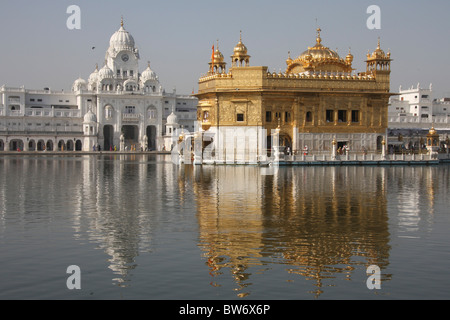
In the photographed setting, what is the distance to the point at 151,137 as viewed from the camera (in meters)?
88.9

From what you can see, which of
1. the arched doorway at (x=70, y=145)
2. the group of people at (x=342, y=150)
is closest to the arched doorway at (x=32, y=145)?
the arched doorway at (x=70, y=145)

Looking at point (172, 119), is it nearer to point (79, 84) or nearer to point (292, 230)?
point (79, 84)

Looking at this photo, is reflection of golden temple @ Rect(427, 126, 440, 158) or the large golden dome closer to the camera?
reflection of golden temple @ Rect(427, 126, 440, 158)

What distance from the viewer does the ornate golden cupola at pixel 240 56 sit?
46875mm

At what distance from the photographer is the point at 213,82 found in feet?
155

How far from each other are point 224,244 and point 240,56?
116ft

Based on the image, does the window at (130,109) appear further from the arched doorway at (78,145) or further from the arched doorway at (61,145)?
the arched doorway at (61,145)

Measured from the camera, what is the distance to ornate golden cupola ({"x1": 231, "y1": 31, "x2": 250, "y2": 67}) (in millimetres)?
46875

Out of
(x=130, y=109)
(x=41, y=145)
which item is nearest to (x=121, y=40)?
(x=130, y=109)

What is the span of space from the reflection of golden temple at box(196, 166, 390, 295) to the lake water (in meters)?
0.03

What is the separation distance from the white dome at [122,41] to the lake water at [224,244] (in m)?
69.6

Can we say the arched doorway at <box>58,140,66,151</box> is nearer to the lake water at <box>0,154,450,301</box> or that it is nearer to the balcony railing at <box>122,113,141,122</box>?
the balcony railing at <box>122,113,141,122</box>

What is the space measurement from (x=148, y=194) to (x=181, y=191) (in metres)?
1.60

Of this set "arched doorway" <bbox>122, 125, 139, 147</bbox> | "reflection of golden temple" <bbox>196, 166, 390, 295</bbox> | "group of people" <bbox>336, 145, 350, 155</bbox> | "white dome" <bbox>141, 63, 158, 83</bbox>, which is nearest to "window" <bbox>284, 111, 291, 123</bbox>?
"group of people" <bbox>336, 145, 350, 155</bbox>
